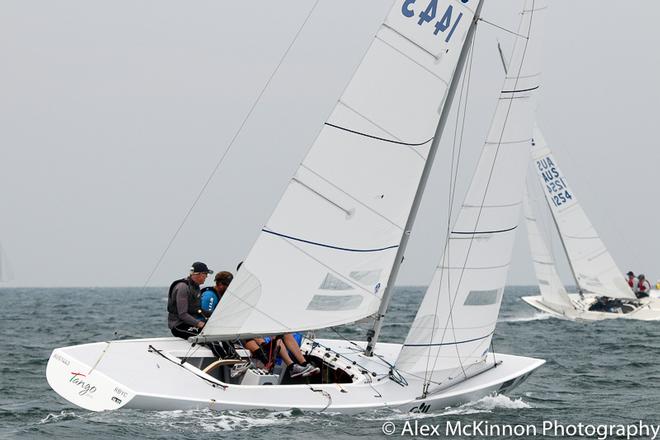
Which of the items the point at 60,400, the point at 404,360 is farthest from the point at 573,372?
the point at 60,400

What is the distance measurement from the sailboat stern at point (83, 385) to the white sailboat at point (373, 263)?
0.01m

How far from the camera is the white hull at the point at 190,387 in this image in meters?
8.62

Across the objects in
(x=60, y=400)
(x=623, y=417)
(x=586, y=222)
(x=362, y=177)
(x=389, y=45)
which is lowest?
(x=60, y=400)

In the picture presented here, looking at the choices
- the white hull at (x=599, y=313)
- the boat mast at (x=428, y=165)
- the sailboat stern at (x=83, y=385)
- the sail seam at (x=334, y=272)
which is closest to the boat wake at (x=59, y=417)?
the sailboat stern at (x=83, y=385)

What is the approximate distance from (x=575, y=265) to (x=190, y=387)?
71.8 ft

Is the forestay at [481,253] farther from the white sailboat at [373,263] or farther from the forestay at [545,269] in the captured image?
the forestay at [545,269]

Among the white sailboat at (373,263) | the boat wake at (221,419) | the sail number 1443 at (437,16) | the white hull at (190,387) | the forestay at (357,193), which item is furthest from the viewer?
the sail number 1443 at (437,16)

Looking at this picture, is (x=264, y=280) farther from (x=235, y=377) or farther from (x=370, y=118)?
(x=370, y=118)

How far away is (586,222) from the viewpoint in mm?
28531

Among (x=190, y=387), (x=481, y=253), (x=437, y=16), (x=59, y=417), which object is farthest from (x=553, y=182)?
(x=59, y=417)

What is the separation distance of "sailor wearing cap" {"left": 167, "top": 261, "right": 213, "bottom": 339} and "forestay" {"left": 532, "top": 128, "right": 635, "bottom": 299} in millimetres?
18912

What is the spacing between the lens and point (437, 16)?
9922 millimetres

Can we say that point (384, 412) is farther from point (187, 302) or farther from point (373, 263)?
point (187, 302)

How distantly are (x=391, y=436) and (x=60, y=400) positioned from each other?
396cm
